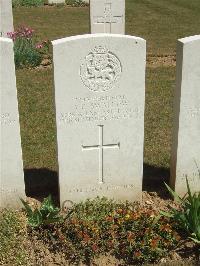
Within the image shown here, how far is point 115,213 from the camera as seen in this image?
199 inches

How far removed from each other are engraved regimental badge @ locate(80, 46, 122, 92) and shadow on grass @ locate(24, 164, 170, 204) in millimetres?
1600

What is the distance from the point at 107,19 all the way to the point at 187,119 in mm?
6959

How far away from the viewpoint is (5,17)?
1120 cm

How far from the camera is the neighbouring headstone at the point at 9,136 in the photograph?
15.0ft

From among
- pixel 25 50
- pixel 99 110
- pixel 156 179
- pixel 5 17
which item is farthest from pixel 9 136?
pixel 5 17

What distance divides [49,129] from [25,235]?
309 cm

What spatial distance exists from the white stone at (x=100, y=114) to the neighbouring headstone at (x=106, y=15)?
6.88 metres

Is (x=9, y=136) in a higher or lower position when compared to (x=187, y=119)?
lower

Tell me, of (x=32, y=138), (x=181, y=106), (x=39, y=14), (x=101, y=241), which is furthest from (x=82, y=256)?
(x=39, y=14)

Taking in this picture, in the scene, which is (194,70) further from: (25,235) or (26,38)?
(26,38)

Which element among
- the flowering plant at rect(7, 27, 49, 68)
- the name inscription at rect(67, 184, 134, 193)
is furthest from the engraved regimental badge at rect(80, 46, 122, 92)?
the flowering plant at rect(7, 27, 49, 68)

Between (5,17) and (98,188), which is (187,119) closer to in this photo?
(98,188)

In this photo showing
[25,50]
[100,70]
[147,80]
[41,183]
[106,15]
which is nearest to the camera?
[100,70]

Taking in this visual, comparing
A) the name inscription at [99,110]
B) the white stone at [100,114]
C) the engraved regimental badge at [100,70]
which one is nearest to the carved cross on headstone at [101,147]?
the white stone at [100,114]
